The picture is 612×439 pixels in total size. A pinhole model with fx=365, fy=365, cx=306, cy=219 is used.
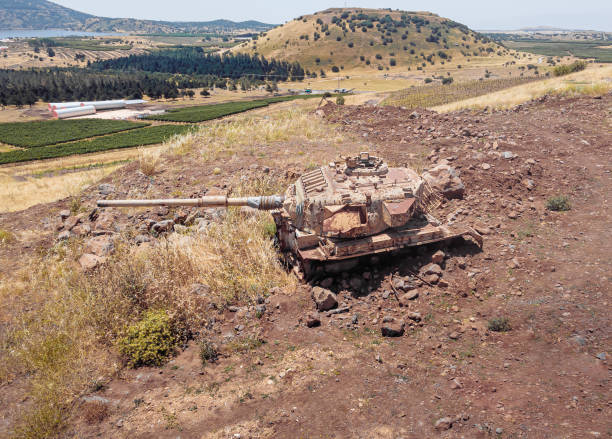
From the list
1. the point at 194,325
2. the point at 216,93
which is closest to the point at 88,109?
the point at 216,93

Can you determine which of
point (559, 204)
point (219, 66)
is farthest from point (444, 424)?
point (219, 66)

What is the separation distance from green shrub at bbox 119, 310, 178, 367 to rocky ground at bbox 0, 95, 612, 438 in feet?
1.05

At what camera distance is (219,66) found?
14062 centimetres

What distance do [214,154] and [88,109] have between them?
73982 mm

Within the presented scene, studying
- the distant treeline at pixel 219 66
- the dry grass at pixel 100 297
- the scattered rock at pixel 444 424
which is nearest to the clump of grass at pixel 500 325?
the scattered rock at pixel 444 424

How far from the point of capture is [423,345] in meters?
7.55

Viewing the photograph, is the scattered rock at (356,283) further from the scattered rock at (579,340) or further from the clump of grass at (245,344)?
the scattered rock at (579,340)

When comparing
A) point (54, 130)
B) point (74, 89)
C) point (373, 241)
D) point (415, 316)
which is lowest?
point (415, 316)

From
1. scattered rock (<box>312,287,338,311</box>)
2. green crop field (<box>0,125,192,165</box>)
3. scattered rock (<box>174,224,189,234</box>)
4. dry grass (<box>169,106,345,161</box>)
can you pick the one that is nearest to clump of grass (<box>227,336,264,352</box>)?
scattered rock (<box>312,287,338,311</box>)

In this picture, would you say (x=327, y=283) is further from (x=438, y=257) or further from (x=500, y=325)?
(x=500, y=325)

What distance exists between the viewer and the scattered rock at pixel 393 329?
7.87 m

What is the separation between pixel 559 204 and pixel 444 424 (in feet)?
30.1

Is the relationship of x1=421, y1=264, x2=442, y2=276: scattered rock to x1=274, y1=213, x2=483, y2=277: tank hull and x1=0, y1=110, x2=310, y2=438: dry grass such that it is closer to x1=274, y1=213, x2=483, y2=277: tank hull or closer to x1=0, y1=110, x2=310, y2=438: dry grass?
x1=274, y1=213, x2=483, y2=277: tank hull

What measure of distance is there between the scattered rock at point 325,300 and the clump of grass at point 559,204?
8007mm
